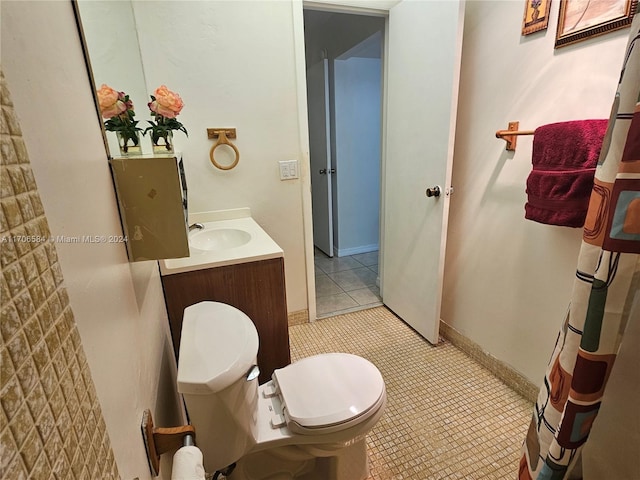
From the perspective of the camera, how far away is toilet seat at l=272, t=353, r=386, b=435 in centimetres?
102

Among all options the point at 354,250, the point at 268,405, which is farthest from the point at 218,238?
the point at 354,250

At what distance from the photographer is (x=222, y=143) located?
1848 mm

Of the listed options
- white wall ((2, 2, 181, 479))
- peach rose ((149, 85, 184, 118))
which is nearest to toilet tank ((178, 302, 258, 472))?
white wall ((2, 2, 181, 479))

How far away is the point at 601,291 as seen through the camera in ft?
2.11

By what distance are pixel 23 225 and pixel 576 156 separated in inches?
57.1

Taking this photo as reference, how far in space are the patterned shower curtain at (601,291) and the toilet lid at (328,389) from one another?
0.50m

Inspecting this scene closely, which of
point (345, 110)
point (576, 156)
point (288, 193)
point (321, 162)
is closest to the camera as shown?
point (576, 156)

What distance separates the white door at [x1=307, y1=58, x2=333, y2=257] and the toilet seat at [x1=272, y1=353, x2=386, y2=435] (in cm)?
236

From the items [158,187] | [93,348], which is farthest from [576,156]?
[93,348]

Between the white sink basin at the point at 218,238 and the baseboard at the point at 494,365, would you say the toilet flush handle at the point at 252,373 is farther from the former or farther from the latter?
the baseboard at the point at 494,365

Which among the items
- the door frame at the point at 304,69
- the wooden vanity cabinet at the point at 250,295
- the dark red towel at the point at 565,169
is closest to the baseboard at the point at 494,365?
the dark red towel at the point at 565,169

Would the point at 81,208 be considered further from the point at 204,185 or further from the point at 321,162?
the point at 321,162

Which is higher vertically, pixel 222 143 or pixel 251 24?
pixel 251 24

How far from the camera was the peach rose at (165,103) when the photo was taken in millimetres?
999
